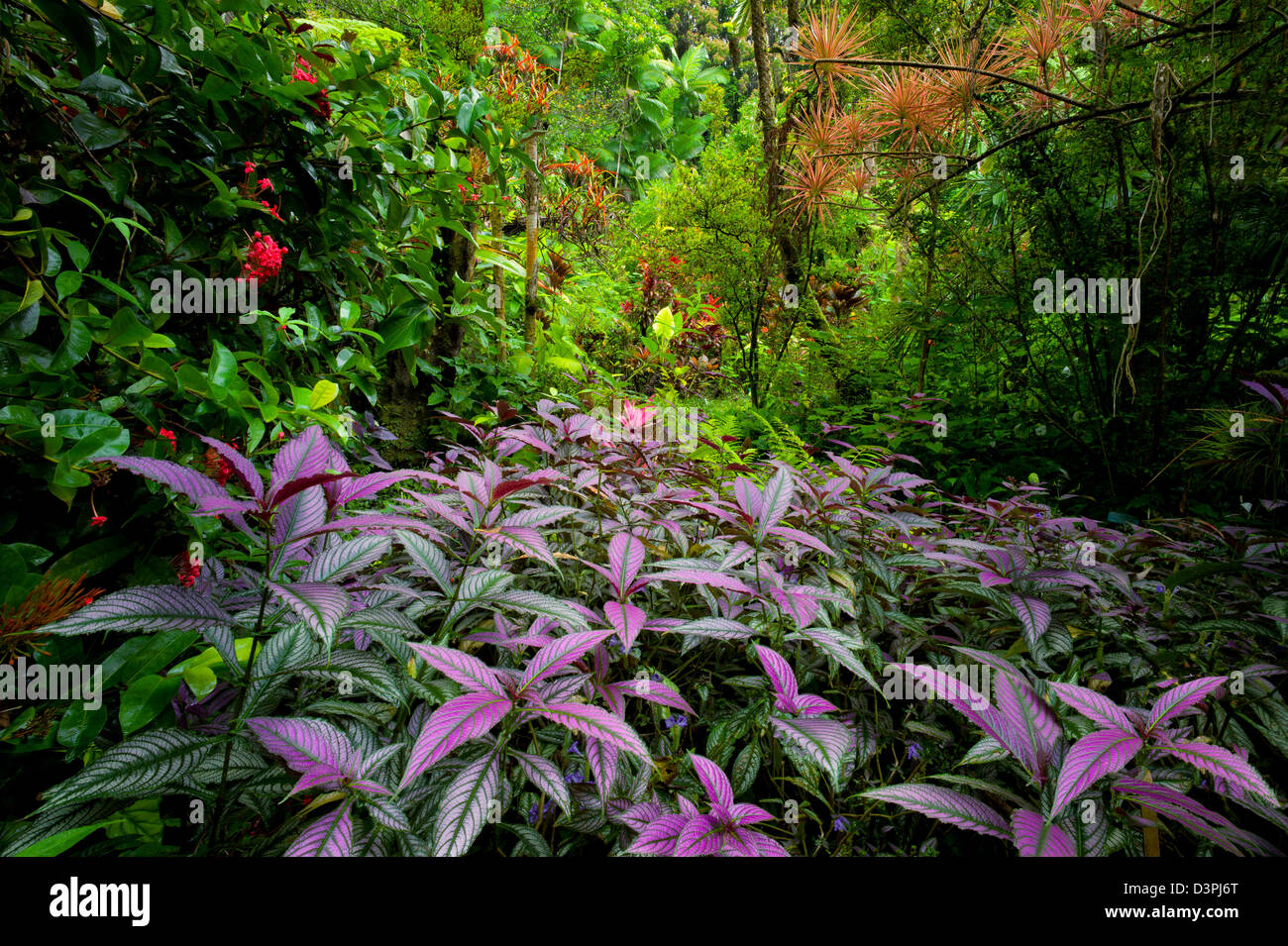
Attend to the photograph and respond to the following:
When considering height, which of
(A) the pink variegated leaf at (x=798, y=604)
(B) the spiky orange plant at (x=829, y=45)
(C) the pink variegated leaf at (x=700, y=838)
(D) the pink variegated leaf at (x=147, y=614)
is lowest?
(C) the pink variegated leaf at (x=700, y=838)

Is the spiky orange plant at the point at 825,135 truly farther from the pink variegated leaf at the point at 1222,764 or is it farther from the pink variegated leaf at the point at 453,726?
the pink variegated leaf at the point at 453,726

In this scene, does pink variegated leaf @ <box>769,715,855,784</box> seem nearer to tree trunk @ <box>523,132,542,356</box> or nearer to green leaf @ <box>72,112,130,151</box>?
green leaf @ <box>72,112,130,151</box>

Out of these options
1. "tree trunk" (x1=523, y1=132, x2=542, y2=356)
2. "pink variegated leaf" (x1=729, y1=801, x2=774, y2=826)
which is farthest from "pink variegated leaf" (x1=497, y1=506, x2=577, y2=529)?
"tree trunk" (x1=523, y1=132, x2=542, y2=356)

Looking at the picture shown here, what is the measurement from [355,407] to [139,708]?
216cm

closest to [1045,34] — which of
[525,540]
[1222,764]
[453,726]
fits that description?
[1222,764]

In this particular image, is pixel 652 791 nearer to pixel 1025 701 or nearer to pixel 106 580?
pixel 1025 701

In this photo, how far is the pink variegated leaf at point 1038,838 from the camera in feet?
1.88

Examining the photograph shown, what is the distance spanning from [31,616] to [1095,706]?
1.24 meters

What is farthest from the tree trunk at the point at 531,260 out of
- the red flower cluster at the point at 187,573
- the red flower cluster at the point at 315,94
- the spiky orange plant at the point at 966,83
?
the red flower cluster at the point at 187,573

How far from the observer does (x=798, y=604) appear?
78cm

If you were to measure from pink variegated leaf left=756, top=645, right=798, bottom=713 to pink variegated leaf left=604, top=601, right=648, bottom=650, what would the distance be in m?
0.16

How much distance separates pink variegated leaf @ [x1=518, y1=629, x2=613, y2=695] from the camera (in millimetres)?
636

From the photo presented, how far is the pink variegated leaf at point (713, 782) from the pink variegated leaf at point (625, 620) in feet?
0.46
